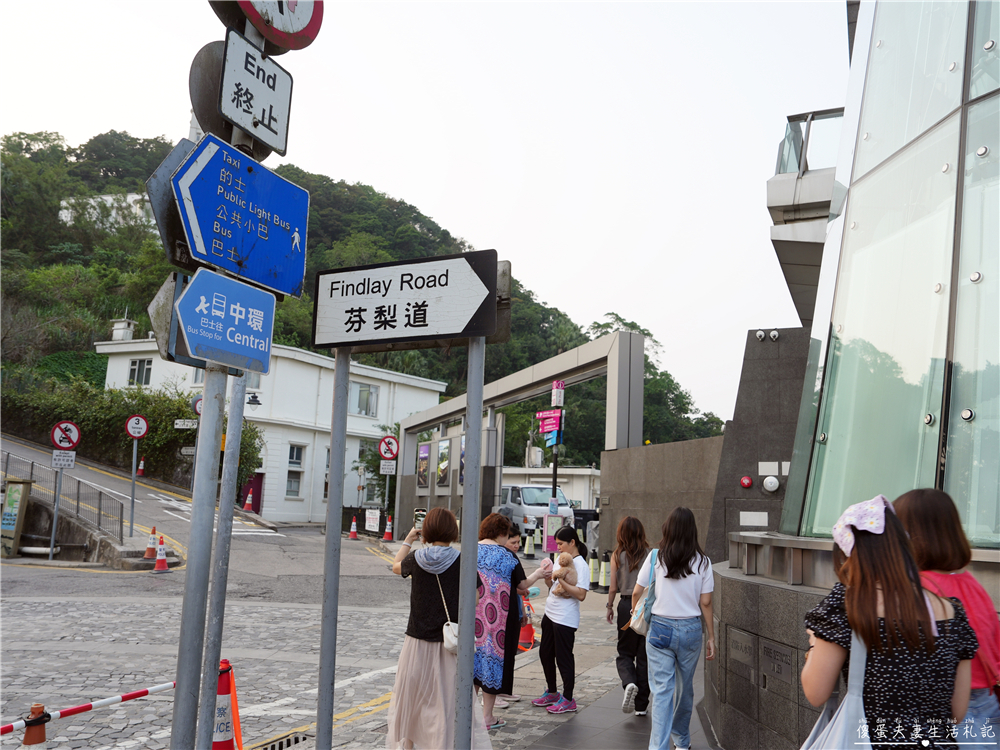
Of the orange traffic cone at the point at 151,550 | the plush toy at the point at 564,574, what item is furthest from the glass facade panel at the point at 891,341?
the orange traffic cone at the point at 151,550

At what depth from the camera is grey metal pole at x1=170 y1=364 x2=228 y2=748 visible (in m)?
2.99

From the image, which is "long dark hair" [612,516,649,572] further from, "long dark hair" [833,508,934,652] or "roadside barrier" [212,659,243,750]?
"long dark hair" [833,508,934,652]

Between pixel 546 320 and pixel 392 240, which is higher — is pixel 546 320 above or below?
below

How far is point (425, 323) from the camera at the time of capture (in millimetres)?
3758

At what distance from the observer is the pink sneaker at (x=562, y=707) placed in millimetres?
6488

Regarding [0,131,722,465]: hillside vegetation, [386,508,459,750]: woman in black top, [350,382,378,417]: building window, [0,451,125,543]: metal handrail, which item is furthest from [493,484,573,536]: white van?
[386,508,459,750]: woman in black top

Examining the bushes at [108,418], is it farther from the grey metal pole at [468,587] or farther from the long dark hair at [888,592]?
the long dark hair at [888,592]

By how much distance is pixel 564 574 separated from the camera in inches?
259

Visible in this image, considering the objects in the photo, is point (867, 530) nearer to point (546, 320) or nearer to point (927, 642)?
point (927, 642)

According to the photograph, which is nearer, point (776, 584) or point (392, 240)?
point (776, 584)

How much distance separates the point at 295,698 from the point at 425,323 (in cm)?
464

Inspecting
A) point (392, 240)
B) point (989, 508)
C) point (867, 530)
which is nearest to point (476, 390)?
point (867, 530)

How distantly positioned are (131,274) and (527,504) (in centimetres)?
4369

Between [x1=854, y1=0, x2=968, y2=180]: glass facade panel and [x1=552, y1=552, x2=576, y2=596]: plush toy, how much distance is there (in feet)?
13.5
